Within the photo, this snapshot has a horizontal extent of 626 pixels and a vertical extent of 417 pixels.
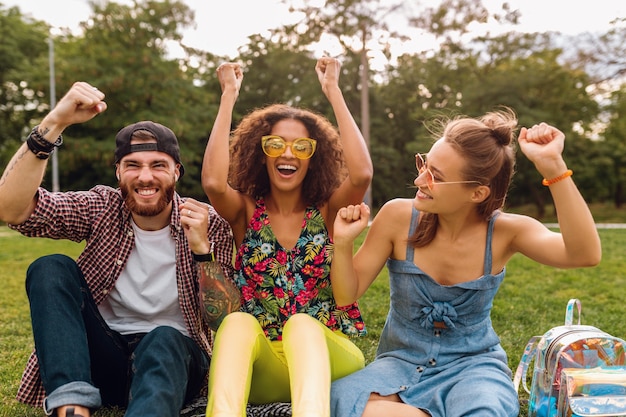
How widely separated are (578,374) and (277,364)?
52.3 inches

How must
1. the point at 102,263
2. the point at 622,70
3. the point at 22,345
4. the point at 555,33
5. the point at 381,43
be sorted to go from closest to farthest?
the point at 102,263, the point at 22,345, the point at 622,70, the point at 381,43, the point at 555,33

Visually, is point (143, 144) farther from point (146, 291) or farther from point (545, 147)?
point (545, 147)

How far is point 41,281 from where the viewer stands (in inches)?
99.6

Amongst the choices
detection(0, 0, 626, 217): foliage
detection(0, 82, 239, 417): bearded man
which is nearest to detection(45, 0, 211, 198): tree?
detection(0, 0, 626, 217): foliage

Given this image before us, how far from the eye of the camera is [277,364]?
2.83 m

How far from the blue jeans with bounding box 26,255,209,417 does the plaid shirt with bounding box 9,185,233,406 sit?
0.21 metres

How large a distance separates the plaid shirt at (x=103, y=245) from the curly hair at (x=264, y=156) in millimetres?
454

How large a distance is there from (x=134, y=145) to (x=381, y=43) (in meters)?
20.8

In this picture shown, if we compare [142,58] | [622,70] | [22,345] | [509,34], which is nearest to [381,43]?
[509,34]

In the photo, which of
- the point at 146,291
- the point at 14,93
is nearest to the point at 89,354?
the point at 146,291

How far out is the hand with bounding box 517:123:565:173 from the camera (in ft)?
7.89

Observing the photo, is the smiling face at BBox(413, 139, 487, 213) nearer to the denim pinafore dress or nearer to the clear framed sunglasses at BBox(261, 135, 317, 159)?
the denim pinafore dress

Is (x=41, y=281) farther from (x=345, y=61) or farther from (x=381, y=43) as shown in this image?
(x=345, y=61)

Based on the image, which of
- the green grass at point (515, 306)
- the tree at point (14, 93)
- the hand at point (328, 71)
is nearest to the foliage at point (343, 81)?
the tree at point (14, 93)
